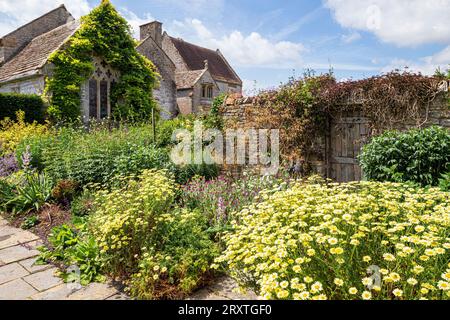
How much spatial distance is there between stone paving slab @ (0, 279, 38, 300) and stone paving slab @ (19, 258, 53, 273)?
0.25 metres

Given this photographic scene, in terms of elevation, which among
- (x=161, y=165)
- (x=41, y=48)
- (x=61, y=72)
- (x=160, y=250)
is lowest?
(x=160, y=250)

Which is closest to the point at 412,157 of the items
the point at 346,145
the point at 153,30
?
the point at 346,145

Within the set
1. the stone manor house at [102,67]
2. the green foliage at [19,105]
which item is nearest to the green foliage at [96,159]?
the stone manor house at [102,67]

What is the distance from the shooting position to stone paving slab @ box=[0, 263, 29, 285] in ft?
11.8

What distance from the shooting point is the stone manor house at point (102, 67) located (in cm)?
1420

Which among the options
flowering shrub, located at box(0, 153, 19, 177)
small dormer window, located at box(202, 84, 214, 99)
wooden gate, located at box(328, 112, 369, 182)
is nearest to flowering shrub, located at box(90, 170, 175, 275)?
wooden gate, located at box(328, 112, 369, 182)

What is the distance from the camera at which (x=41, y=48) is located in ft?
50.7

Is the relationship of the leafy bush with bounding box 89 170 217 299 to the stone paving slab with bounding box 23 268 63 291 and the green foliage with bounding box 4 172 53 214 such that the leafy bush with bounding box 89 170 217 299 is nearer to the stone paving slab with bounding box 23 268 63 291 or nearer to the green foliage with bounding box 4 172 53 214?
the stone paving slab with bounding box 23 268 63 291

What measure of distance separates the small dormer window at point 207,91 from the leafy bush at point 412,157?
66.2ft

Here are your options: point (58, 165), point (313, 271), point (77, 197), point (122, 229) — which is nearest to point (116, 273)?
point (122, 229)
